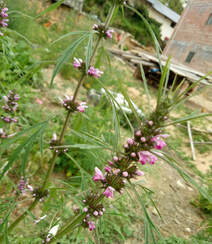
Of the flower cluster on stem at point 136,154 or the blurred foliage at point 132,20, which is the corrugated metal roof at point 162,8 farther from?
the flower cluster on stem at point 136,154

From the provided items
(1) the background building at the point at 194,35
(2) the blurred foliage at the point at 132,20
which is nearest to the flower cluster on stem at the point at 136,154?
(2) the blurred foliage at the point at 132,20

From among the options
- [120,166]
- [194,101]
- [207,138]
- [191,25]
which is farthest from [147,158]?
[194,101]

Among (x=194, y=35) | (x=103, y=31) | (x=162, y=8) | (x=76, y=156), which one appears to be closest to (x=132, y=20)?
(x=162, y=8)

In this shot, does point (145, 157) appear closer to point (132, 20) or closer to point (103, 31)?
point (103, 31)

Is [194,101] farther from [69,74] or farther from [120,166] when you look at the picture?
[120,166]

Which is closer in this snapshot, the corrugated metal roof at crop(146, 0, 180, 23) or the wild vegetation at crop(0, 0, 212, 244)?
the wild vegetation at crop(0, 0, 212, 244)

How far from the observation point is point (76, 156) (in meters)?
2.35

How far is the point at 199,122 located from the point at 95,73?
6051 mm

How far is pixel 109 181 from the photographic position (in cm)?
63

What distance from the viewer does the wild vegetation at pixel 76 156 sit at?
545 millimetres

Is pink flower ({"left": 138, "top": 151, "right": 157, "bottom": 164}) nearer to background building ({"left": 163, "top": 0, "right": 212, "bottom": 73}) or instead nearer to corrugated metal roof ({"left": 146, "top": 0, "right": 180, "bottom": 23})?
corrugated metal roof ({"left": 146, "top": 0, "right": 180, "bottom": 23})

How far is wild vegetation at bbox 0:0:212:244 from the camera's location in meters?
0.55

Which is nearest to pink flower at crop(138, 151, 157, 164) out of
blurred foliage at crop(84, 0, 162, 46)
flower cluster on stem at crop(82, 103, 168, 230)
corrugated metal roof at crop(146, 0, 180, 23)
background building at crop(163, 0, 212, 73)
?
flower cluster on stem at crop(82, 103, 168, 230)

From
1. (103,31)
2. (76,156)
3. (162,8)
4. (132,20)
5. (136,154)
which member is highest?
(162,8)
